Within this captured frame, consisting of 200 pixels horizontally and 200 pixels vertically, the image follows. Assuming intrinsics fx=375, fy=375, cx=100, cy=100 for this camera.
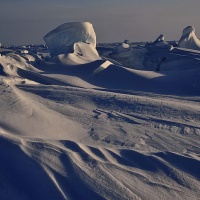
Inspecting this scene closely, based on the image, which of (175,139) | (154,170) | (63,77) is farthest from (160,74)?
(154,170)

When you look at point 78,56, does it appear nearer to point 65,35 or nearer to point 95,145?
point 65,35

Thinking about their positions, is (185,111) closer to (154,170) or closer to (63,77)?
(154,170)

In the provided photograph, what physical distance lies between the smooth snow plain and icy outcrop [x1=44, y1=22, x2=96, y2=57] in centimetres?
787

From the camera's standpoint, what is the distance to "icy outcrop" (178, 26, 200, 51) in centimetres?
1852

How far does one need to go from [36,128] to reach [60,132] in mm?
302

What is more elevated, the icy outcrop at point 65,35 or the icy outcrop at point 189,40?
the icy outcrop at point 65,35

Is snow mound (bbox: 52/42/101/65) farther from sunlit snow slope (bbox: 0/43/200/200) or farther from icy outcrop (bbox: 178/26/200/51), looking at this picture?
icy outcrop (bbox: 178/26/200/51)

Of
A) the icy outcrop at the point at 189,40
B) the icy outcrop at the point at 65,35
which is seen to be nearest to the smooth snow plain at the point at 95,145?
the icy outcrop at the point at 65,35

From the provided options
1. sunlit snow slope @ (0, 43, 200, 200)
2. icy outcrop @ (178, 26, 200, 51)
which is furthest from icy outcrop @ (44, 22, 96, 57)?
sunlit snow slope @ (0, 43, 200, 200)

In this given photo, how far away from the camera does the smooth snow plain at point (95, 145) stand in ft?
11.0

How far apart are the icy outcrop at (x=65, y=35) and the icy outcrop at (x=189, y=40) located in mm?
5209

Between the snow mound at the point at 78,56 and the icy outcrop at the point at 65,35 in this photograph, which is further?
the icy outcrop at the point at 65,35

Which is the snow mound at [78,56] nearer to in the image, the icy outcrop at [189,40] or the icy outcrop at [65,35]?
the icy outcrop at [65,35]

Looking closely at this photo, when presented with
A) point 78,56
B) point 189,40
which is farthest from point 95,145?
point 189,40
